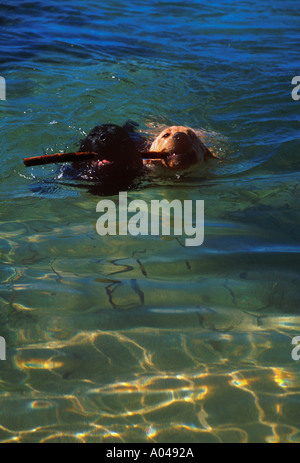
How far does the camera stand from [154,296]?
288 centimetres

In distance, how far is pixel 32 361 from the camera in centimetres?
245

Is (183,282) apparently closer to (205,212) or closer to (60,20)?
(205,212)

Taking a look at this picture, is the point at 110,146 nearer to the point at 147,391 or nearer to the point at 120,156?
the point at 120,156

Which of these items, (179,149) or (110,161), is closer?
(110,161)

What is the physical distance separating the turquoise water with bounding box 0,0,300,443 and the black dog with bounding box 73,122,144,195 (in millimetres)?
159

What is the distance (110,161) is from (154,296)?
75.8 inches

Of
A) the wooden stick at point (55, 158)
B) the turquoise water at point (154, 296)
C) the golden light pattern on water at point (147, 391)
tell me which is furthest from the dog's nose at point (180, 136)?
the golden light pattern on water at point (147, 391)

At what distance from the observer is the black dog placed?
450 centimetres

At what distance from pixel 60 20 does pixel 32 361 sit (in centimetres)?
983

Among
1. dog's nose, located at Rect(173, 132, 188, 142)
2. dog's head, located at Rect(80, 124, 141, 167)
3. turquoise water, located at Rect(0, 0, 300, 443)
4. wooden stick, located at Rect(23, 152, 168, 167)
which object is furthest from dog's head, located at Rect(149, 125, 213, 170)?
wooden stick, located at Rect(23, 152, 168, 167)

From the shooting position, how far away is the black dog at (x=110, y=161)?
450 centimetres

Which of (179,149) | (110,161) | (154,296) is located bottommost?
(154,296)

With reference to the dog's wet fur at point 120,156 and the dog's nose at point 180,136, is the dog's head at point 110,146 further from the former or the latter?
the dog's nose at point 180,136

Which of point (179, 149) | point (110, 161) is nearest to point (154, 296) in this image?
point (110, 161)
